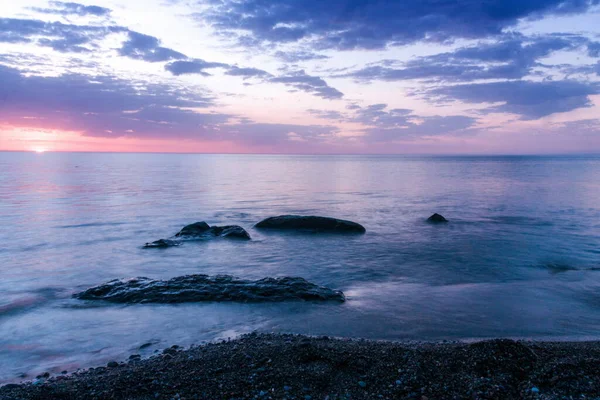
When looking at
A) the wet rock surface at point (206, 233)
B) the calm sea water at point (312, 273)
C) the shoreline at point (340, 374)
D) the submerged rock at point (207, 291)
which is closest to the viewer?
the shoreline at point (340, 374)

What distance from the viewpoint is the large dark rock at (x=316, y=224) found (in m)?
20.5

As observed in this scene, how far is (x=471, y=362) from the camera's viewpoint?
651 centimetres

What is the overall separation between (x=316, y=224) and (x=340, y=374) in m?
14.5

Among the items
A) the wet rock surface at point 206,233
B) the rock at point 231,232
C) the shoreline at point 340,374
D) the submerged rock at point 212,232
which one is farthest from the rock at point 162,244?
the shoreline at point 340,374

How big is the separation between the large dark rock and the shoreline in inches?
513

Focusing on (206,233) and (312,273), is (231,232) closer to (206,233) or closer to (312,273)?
(206,233)

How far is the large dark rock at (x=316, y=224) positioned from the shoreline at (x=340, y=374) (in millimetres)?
13031

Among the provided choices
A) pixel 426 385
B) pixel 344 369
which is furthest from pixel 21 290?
pixel 426 385

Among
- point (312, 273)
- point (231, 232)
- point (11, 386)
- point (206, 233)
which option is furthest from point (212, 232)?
point (11, 386)

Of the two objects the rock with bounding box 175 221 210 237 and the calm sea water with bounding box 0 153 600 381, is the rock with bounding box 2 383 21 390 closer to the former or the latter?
the calm sea water with bounding box 0 153 600 381

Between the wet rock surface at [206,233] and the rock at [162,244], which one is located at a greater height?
the wet rock surface at [206,233]

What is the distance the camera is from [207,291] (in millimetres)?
10898

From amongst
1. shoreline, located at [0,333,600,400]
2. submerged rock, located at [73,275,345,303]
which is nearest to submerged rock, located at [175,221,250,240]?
submerged rock, located at [73,275,345,303]

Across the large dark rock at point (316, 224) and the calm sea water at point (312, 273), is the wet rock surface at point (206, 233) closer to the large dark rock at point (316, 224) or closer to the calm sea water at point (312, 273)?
the calm sea water at point (312, 273)
